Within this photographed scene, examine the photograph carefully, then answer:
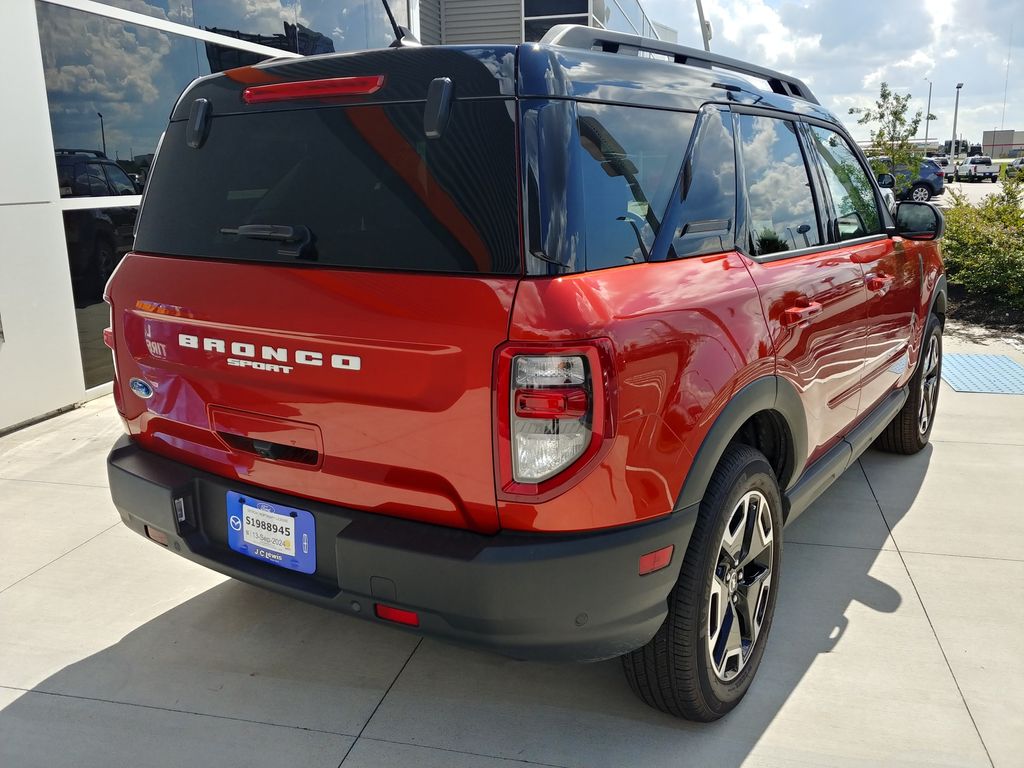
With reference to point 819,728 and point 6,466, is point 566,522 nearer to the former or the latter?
point 819,728

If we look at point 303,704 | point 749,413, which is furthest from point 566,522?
point 303,704

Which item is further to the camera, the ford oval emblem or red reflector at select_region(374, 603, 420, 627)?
the ford oval emblem

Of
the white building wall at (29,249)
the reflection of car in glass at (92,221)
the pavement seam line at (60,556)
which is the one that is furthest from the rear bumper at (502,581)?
the reflection of car in glass at (92,221)

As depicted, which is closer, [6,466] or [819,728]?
[819,728]

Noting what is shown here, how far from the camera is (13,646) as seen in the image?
3135mm

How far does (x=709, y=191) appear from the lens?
104 inches

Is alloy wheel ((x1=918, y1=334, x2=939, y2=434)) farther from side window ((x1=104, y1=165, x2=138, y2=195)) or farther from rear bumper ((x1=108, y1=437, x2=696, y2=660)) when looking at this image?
side window ((x1=104, y1=165, x2=138, y2=195))

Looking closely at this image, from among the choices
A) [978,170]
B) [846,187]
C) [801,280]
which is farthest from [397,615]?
[978,170]

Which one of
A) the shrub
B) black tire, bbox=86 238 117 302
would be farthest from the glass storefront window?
the shrub

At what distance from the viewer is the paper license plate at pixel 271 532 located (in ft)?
7.86

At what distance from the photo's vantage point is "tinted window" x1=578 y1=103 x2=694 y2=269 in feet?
7.20

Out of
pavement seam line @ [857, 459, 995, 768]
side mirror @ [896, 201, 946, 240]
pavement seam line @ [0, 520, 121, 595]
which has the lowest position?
pavement seam line @ [857, 459, 995, 768]

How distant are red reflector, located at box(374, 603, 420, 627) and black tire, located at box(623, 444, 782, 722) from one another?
667 millimetres

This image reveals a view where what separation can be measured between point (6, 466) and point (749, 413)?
4.21 meters
